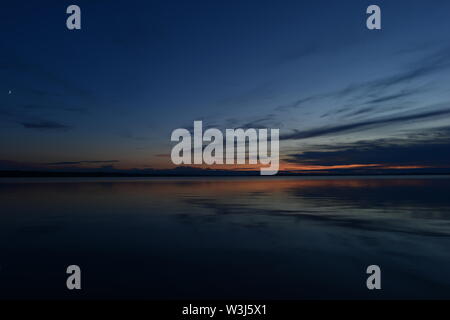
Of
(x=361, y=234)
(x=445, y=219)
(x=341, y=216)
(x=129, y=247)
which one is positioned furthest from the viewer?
(x=341, y=216)

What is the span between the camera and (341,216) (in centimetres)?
2169

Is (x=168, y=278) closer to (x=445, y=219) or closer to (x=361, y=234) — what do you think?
(x=361, y=234)

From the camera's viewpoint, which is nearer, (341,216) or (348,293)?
(348,293)

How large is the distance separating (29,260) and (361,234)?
15496 millimetres

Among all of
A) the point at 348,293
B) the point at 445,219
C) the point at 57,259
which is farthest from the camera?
the point at 445,219

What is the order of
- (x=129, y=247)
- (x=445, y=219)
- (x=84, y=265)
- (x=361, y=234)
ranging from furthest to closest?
(x=445, y=219) < (x=361, y=234) < (x=129, y=247) < (x=84, y=265)

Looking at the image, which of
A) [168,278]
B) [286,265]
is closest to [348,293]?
[286,265]

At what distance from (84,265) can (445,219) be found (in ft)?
70.6

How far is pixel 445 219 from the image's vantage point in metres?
20.2

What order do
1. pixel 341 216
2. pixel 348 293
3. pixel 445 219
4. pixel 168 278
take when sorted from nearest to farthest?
pixel 348 293
pixel 168 278
pixel 445 219
pixel 341 216

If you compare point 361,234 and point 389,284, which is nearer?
point 389,284
